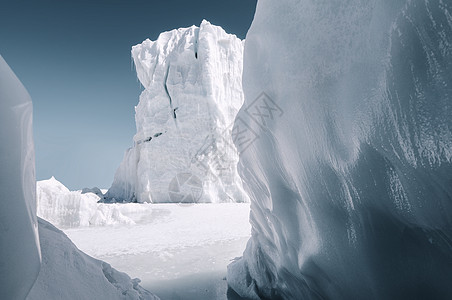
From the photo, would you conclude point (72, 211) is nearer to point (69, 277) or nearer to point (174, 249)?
point (174, 249)

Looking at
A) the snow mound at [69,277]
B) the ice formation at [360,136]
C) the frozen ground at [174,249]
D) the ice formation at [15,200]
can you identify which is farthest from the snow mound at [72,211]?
the ice formation at [15,200]

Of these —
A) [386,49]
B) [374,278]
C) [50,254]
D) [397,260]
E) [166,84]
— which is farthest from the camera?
[166,84]

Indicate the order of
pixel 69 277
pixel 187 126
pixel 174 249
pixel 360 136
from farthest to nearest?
pixel 187 126, pixel 174 249, pixel 69 277, pixel 360 136

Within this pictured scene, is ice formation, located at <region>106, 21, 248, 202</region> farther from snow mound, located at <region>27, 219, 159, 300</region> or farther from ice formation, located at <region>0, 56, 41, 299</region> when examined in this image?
ice formation, located at <region>0, 56, 41, 299</region>

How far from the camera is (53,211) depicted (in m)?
6.14

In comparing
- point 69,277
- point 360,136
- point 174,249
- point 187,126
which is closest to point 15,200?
point 69,277


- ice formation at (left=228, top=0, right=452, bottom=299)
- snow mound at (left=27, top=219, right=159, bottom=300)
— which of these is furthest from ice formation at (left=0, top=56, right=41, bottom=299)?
ice formation at (left=228, top=0, right=452, bottom=299)

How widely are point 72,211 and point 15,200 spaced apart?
21.0 ft

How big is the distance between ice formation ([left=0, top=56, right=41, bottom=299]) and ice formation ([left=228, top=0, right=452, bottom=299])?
1.13m

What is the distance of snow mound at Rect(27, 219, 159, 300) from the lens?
1086 mm

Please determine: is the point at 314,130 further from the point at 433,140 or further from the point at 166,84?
the point at 166,84

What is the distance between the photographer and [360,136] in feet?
3.09

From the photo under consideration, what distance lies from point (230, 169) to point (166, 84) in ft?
17.2

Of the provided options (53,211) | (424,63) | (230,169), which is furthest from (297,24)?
(230,169)
